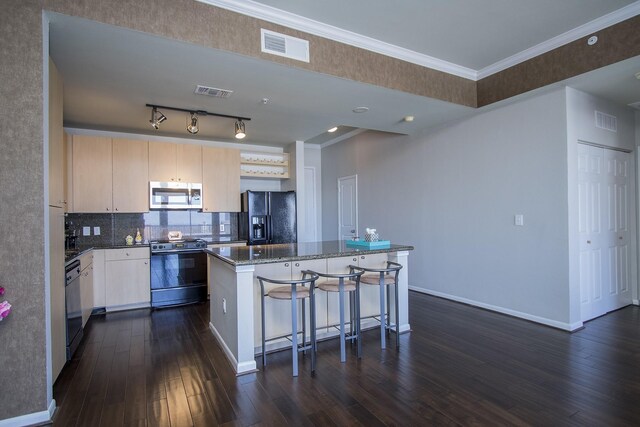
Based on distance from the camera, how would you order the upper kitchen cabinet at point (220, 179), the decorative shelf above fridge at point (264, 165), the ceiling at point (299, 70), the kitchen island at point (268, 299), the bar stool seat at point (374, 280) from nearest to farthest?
the ceiling at point (299, 70), the kitchen island at point (268, 299), the bar stool seat at point (374, 280), the upper kitchen cabinet at point (220, 179), the decorative shelf above fridge at point (264, 165)

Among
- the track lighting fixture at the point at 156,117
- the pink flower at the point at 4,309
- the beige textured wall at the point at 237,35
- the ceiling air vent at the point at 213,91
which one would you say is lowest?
the pink flower at the point at 4,309

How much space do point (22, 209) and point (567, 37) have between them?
4.63 metres

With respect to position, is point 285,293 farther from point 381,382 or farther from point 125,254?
point 125,254

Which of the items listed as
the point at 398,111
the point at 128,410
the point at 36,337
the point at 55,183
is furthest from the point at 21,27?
the point at 398,111

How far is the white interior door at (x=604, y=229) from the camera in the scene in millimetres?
3811

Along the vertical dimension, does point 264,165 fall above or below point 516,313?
above

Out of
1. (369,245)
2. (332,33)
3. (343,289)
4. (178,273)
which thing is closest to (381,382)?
(343,289)

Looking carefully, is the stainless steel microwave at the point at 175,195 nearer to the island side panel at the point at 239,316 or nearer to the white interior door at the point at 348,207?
the island side panel at the point at 239,316

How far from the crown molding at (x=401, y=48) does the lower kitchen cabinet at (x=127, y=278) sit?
3448 mm

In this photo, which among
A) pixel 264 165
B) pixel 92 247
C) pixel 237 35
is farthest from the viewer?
pixel 264 165

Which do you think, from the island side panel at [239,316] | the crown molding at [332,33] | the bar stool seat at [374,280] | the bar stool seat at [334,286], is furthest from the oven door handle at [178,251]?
the crown molding at [332,33]

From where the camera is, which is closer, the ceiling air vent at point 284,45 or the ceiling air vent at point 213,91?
the ceiling air vent at point 284,45

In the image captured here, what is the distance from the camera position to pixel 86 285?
13.1ft

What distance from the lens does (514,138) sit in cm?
402
